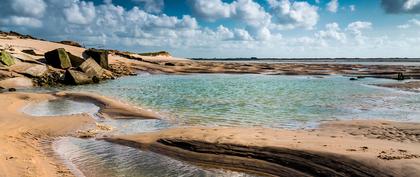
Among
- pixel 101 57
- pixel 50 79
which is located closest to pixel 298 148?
pixel 50 79

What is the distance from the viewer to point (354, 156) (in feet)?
31.6

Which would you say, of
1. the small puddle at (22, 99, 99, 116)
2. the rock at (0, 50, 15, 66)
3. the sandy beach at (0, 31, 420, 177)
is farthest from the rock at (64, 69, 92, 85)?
the sandy beach at (0, 31, 420, 177)

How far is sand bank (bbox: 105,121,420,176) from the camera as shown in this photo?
918 cm

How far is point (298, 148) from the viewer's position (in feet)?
34.8

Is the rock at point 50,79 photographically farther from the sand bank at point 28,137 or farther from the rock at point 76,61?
the sand bank at point 28,137

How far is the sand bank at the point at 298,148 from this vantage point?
9180 mm

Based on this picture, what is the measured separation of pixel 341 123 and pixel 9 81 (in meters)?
25.6

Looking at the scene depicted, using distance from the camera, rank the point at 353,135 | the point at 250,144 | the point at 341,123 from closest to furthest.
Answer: the point at 250,144, the point at 353,135, the point at 341,123

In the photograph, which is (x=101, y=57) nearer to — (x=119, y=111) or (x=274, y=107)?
(x=119, y=111)

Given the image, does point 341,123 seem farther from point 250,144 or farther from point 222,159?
point 222,159

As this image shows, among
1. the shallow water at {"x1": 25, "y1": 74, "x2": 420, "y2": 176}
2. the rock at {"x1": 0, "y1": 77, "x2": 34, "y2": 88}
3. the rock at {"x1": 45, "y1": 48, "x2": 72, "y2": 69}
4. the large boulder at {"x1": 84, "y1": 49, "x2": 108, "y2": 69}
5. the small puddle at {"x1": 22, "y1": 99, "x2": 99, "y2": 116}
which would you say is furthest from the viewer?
the large boulder at {"x1": 84, "y1": 49, "x2": 108, "y2": 69}

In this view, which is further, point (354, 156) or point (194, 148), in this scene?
point (194, 148)

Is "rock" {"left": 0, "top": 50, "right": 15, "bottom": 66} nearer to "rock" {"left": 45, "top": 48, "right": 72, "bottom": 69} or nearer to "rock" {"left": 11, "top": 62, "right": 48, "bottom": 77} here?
"rock" {"left": 11, "top": 62, "right": 48, "bottom": 77}

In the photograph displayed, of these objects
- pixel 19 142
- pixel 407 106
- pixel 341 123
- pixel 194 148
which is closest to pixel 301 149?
pixel 194 148
